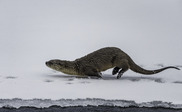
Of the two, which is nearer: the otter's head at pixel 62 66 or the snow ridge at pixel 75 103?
the snow ridge at pixel 75 103

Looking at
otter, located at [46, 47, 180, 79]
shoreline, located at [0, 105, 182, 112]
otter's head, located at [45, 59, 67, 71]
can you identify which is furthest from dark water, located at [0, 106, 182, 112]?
otter's head, located at [45, 59, 67, 71]

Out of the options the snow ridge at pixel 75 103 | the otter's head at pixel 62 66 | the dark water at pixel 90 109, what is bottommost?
the dark water at pixel 90 109

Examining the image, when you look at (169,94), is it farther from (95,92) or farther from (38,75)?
(38,75)

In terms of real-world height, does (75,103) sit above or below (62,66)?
below

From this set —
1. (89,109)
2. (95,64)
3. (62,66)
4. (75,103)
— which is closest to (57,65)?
(62,66)

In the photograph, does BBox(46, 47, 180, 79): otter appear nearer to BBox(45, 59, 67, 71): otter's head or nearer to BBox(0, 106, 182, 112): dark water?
BBox(45, 59, 67, 71): otter's head

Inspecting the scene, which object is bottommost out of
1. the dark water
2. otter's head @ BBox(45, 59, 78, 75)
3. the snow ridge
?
the dark water

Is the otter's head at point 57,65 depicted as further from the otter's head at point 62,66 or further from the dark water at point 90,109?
the dark water at point 90,109

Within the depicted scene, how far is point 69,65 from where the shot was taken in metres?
5.73

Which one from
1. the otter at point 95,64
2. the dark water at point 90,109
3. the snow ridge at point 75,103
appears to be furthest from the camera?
the otter at point 95,64

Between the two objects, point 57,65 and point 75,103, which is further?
A: point 57,65

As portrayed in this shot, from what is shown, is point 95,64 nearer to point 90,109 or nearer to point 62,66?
point 62,66

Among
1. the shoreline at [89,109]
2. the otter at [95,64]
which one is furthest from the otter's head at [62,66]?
the shoreline at [89,109]

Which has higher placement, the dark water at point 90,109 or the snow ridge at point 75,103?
the snow ridge at point 75,103
